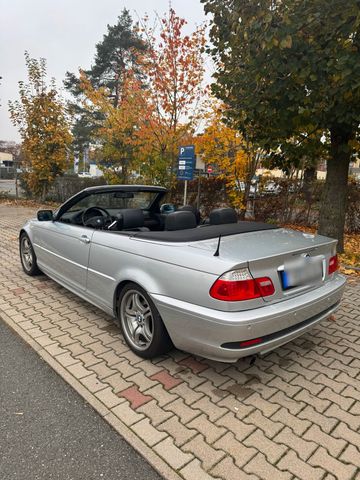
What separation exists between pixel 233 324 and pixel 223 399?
25.5 inches

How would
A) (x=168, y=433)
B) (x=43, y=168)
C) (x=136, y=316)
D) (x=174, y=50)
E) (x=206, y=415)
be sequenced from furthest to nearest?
1. (x=43, y=168)
2. (x=174, y=50)
3. (x=136, y=316)
4. (x=206, y=415)
5. (x=168, y=433)

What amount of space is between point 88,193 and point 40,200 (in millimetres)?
13888

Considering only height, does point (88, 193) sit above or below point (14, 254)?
above

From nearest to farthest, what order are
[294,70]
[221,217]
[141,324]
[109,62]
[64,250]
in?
[141,324]
[221,217]
[64,250]
[294,70]
[109,62]

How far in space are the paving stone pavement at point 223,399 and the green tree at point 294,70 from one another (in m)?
2.94

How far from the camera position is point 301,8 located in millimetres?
3781

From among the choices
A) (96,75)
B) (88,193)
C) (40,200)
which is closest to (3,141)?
(96,75)

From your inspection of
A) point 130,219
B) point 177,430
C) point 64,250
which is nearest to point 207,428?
point 177,430

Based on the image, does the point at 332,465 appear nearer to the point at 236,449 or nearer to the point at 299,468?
the point at 299,468

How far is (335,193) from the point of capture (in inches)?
247

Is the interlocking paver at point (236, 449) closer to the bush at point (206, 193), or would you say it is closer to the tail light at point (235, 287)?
the tail light at point (235, 287)

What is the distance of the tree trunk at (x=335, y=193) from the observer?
241 inches

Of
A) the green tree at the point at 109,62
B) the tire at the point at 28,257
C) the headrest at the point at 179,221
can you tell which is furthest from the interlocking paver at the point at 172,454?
the green tree at the point at 109,62

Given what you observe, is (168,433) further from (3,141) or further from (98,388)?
(3,141)
